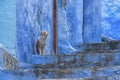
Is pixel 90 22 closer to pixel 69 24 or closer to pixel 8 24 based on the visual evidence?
pixel 69 24

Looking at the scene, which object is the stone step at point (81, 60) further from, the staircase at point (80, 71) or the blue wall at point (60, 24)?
the blue wall at point (60, 24)

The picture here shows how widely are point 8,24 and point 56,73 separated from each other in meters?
1.81

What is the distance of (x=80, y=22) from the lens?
495 inches

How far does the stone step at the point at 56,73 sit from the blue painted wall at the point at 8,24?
1.47 m

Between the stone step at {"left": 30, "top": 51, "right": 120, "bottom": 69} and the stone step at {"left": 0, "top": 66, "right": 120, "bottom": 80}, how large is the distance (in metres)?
1.18

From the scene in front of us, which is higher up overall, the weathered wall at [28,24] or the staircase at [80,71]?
the weathered wall at [28,24]

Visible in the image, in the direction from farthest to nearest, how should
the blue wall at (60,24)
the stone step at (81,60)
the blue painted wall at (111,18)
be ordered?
the blue painted wall at (111,18) < the blue wall at (60,24) < the stone step at (81,60)

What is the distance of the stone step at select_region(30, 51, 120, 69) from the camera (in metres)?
6.67

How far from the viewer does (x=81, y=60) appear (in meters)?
7.11

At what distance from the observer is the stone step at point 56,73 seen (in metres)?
5.14

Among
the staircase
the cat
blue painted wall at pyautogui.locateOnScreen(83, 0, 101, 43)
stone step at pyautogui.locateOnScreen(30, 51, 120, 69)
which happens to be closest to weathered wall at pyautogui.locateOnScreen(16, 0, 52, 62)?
the cat

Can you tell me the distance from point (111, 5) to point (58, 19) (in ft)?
16.9

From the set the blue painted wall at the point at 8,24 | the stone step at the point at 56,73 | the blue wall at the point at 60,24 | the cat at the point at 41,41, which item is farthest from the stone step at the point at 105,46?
the stone step at the point at 56,73

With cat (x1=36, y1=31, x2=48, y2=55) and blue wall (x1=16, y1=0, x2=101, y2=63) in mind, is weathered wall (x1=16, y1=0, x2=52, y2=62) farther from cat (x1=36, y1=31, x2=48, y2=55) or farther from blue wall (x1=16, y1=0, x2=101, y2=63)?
cat (x1=36, y1=31, x2=48, y2=55)
